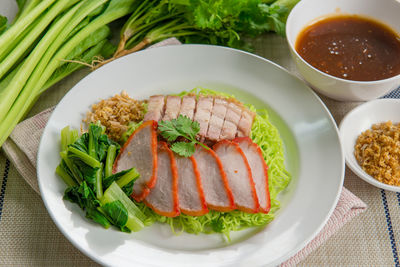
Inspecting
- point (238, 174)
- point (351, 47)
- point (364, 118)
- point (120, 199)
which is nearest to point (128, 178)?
point (120, 199)

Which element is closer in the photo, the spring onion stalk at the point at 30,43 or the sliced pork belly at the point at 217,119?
the sliced pork belly at the point at 217,119

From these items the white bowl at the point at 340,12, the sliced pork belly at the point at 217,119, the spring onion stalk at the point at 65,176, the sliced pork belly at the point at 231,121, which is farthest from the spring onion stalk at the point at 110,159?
the white bowl at the point at 340,12

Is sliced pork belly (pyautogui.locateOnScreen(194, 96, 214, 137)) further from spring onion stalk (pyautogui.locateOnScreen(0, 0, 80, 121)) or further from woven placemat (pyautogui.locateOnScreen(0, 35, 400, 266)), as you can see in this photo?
spring onion stalk (pyautogui.locateOnScreen(0, 0, 80, 121))

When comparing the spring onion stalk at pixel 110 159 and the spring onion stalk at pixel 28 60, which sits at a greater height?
the spring onion stalk at pixel 28 60

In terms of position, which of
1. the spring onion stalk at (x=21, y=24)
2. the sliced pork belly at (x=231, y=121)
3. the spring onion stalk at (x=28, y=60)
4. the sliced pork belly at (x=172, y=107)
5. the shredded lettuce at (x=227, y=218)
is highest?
the spring onion stalk at (x=21, y=24)

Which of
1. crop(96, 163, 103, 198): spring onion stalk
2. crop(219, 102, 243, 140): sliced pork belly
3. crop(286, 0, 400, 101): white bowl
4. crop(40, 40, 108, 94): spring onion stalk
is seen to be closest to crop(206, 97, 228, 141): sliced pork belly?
crop(219, 102, 243, 140): sliced pork belly

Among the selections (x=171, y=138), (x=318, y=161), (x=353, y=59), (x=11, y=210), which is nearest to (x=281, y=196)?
(x=318, y=161)

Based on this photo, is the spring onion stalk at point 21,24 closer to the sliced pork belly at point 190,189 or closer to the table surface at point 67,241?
the table surface at point 67,241
